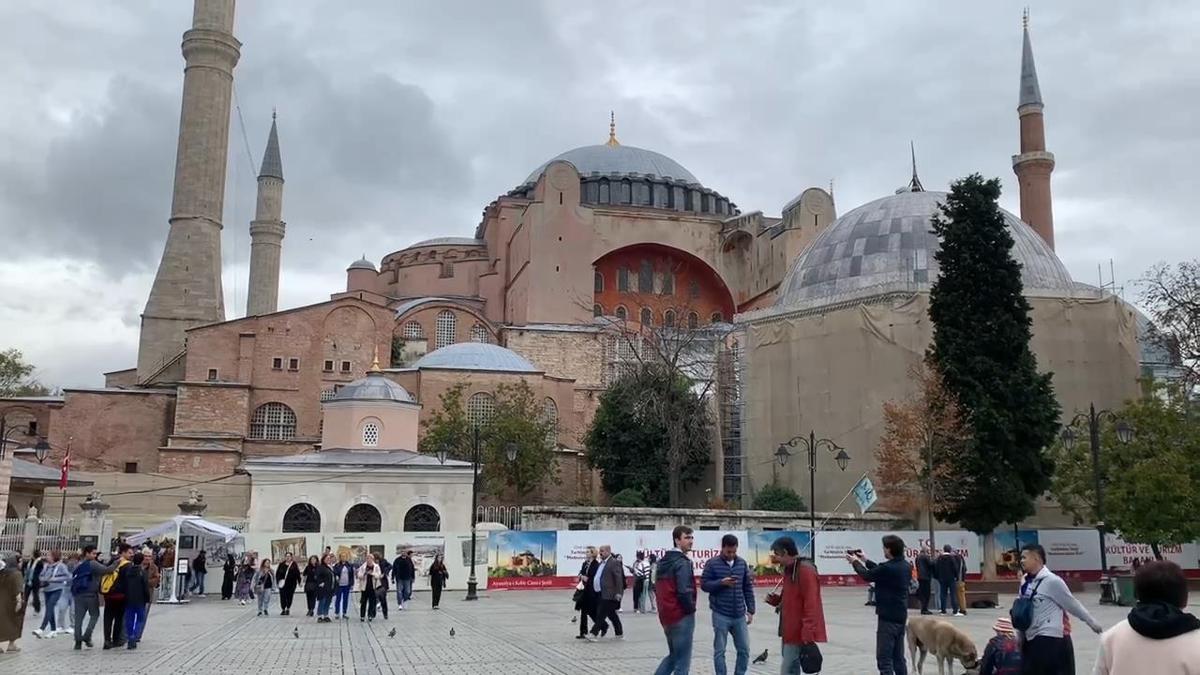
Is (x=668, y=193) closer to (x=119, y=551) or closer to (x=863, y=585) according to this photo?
(x=863, y=585)

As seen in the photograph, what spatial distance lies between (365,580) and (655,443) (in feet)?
65.9

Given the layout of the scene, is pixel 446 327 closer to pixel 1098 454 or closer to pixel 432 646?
pixel 1098 454

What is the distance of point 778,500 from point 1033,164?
21149 mm

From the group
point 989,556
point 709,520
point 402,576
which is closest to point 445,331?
point 709,520

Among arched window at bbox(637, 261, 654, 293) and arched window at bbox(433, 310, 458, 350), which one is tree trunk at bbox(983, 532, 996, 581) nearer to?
arched window at bbox(433, 310, 458, 350)

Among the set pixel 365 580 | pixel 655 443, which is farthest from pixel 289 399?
pixel 365 580

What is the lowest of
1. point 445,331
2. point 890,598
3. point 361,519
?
point 890,598

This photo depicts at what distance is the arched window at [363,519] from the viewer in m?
29.6

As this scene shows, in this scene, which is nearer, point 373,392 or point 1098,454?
point 1098,454

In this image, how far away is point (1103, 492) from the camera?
2234 centimetres

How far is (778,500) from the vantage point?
28156mm

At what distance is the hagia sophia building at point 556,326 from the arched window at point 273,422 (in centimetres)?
8

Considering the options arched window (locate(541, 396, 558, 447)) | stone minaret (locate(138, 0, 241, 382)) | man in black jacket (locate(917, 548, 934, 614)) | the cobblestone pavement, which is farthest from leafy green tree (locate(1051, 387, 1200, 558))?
stone minaret (locate(138, 0, 241, 382))

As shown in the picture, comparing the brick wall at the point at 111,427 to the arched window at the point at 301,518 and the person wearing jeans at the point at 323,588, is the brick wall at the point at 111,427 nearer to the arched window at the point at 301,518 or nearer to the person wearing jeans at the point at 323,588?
the arched window at the point at 301,518
